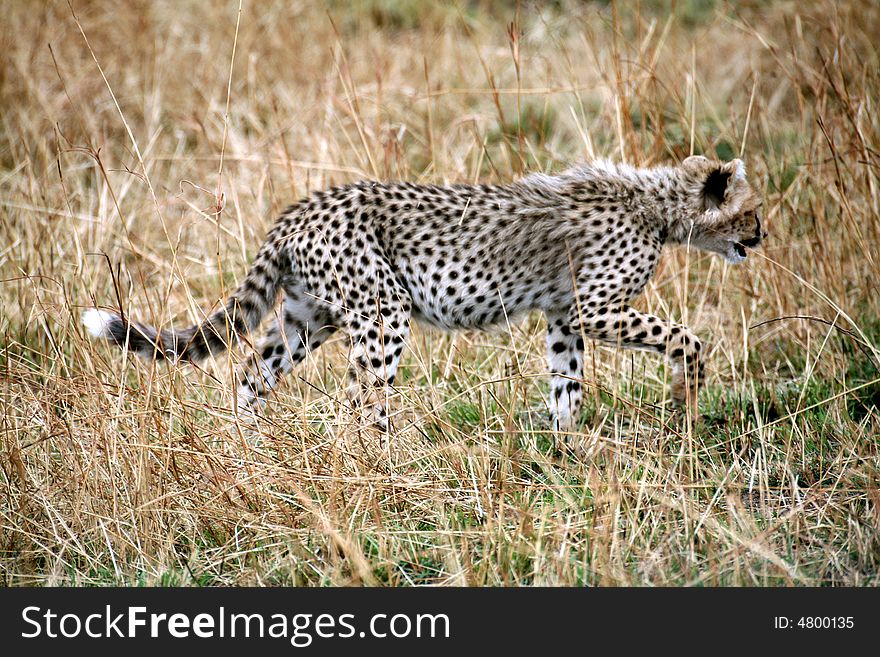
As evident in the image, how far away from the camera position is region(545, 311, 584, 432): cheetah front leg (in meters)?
4.46

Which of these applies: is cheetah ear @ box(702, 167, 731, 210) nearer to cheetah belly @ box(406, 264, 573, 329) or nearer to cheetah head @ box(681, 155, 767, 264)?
cheetah head @ box(681, 155, 767, 264)

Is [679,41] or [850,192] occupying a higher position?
[679,41]

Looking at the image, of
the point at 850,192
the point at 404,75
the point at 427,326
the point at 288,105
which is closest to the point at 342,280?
the point at 427,326

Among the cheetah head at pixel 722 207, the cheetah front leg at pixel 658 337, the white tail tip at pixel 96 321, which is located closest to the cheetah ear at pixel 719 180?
the cheetah head at pixel 722 207

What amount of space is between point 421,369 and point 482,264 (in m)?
0.52

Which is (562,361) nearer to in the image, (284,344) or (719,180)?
(719,180)

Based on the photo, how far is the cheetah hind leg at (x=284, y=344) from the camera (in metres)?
4.43

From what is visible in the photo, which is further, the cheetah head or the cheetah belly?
the cheetah head

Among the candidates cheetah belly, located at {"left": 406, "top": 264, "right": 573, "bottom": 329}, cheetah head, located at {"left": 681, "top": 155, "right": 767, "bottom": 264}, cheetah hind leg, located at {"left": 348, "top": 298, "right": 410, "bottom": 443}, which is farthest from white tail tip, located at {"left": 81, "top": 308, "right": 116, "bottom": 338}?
cheetah head, located at {"left": 681, "top": 155, "right": 767, "bottom": 264}

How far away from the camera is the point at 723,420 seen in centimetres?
444

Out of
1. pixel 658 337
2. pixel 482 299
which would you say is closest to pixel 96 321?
pixel 482 299

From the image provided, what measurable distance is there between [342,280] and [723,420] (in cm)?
165

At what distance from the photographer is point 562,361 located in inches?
180
